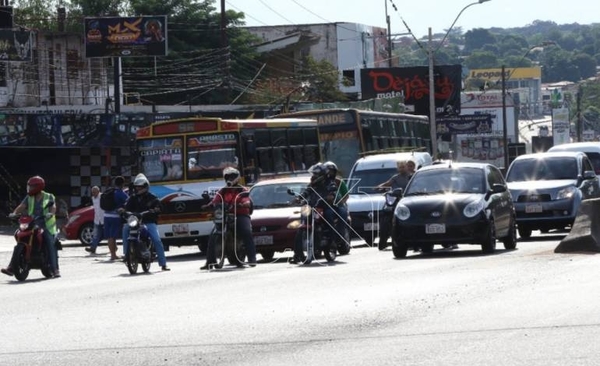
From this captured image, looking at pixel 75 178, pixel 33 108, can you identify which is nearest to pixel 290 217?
pixel 75 178

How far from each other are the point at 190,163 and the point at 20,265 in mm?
8457

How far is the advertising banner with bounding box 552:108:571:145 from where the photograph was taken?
140 meters

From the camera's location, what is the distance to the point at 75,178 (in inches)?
2046

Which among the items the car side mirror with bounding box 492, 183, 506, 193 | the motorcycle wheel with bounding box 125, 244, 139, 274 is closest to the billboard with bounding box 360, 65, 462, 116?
the car side mirror with bounding box 492, 183, 506, 193

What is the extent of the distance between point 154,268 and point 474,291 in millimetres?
10314

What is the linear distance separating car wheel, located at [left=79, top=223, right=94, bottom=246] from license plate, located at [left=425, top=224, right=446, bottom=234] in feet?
58.0

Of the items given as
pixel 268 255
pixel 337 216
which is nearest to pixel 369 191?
pixel 268 255

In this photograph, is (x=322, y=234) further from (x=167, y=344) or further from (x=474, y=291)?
(x=167, y=344)

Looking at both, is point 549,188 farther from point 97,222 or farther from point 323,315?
point 323,315

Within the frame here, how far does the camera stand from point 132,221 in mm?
22922

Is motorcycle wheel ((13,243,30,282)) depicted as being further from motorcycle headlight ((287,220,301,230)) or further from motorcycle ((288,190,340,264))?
motorcycle headlight ((287,220,301,230))

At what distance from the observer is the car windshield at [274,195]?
2752cm

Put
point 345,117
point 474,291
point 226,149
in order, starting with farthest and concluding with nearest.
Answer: point 345,117, point 226,149, point 474,291

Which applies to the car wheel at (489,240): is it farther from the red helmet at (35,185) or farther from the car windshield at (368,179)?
the car windshield at (368,179)
